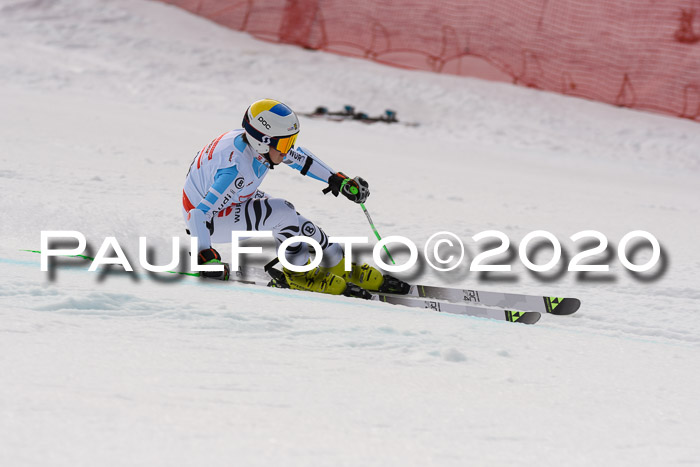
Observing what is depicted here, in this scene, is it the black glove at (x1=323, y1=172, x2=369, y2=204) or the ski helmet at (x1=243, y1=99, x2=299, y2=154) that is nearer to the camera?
the ski helmet at (x1=243, y1=99, x2=299, y2=154)

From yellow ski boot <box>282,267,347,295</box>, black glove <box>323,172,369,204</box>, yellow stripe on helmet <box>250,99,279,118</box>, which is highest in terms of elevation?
yellow stripe on helmet <box>250,99,279,118</box>

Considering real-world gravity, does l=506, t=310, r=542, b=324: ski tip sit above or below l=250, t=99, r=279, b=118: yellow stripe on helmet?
below

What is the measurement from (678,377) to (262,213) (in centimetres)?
245

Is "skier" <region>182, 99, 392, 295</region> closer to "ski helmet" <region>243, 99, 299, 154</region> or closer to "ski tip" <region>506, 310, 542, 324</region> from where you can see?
"ski helmet" <region>243, 99, 299, 154</region>

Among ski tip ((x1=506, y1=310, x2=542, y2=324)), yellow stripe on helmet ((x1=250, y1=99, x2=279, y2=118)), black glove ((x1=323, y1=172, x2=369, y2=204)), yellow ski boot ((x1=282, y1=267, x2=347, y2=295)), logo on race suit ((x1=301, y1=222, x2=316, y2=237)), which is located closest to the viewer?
ski tip ((x1=506, y1=310, x2=542, y2=324))

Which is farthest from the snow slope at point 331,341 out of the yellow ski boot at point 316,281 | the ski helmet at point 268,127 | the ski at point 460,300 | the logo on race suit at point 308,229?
the ski helmet at point 268,127

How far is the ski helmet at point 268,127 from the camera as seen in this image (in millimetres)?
4324

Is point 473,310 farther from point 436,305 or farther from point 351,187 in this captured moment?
point 351,187

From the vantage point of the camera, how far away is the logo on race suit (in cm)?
→ 464

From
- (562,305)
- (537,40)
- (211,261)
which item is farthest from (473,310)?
(537,40)

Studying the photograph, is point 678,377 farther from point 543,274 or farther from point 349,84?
point 349,84

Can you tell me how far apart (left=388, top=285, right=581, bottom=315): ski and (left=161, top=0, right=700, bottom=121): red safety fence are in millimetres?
11638

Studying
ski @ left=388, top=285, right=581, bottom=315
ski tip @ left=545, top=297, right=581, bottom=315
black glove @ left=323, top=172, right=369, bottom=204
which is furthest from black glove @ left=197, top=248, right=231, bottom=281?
ski tip @ left=545, top=297, right=581, bottom=315

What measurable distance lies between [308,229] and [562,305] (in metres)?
1.53
